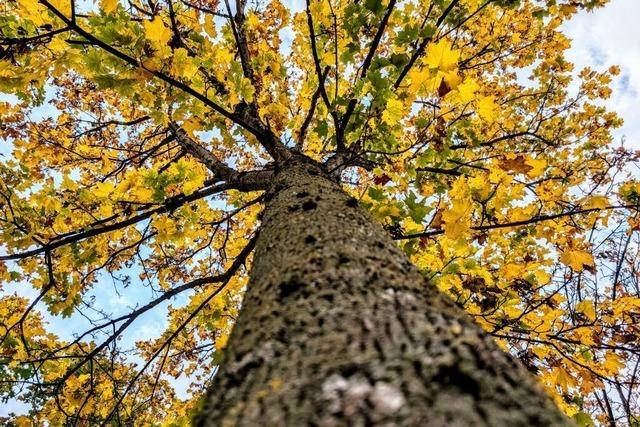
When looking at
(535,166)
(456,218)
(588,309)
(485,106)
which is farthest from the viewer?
(588,309)

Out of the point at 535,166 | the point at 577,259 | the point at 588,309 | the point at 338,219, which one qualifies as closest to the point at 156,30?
the point at 338,219

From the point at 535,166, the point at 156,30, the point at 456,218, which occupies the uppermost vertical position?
the point at 156,30

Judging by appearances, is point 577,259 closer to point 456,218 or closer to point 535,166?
point 535,166

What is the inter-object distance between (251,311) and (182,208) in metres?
2.44

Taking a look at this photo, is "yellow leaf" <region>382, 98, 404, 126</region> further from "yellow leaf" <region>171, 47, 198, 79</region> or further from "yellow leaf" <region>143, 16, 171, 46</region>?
"yellow leaf" <region>143, 16, 171, 46</region>

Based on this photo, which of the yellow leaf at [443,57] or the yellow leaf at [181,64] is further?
the yellow leaf at [181,64]

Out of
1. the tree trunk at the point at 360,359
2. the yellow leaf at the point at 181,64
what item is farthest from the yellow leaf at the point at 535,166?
the yellow leaf at the point at 181,64

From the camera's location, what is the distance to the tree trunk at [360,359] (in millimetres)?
540

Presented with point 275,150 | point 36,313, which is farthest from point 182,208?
point 36,313

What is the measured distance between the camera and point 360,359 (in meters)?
0.65

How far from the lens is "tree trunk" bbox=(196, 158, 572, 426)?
0.54 meters

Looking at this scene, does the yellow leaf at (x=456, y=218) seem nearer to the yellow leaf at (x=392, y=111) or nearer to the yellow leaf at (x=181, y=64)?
the yellow leaf at (x=392, y=111)

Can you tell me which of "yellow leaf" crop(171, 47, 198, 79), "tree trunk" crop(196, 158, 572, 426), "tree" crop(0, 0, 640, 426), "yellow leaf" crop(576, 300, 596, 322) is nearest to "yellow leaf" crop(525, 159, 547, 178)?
"tree" crop(0, 0, 640, 426)

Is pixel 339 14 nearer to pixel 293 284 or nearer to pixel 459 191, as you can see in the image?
pixel 459 191
